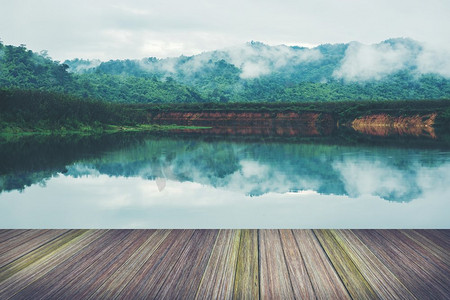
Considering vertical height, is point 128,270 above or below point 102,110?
below

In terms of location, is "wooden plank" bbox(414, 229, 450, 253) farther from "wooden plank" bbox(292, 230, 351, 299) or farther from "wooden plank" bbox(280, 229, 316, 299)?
"wooden plank" bbox(280, 229, 316, 299)

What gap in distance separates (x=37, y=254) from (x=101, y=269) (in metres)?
0.80

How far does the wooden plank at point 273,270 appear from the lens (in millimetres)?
3092

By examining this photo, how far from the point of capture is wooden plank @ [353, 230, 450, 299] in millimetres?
3156

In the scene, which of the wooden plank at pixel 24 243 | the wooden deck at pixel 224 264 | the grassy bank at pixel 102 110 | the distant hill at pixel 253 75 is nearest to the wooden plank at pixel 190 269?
the wooden deck at pixel 224 264

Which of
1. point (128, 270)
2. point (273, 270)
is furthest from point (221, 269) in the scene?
point (128, 270)

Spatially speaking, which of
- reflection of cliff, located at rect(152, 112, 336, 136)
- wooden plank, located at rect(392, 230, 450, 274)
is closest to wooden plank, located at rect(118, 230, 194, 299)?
wooden plank, located at rect(392, 230, 450, 274)

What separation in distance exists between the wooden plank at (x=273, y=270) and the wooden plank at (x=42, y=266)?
5.88 ft

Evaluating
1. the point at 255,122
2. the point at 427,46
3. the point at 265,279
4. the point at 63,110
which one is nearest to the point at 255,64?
the point at 427,46

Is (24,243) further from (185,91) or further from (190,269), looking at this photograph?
(185,91)

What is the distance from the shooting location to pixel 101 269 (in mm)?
3527

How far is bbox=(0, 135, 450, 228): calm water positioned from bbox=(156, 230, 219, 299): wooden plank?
96 cm

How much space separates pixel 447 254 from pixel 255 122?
54841 mm

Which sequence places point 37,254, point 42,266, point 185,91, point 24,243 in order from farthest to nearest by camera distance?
point 185,91
point 24,243
point 37,254
point 42,266
